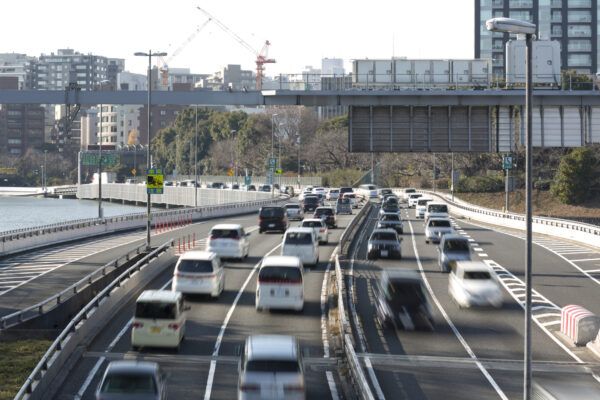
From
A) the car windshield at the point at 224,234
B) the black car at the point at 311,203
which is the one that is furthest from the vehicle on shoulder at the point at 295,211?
the car windshield at the point at 224,234

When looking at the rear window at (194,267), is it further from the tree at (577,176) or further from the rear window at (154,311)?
the tree at (577,176)

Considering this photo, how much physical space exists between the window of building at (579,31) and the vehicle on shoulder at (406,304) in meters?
102

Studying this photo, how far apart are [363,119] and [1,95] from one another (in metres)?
19.1

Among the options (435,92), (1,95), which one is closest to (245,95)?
(435,92)

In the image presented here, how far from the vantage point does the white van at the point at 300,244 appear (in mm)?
34094

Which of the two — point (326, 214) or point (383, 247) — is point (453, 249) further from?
point (326, 214)

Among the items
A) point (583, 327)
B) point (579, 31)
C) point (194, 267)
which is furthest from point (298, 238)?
point (579, 31)

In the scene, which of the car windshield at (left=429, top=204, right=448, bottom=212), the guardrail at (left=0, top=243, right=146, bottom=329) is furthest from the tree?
the guardrail at (left=0, top=243, right=146, bottom=329)

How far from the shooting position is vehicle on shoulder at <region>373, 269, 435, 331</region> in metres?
23.4

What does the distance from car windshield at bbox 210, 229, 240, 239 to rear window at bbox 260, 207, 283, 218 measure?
14.4 metres

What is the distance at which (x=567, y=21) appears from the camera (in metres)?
113

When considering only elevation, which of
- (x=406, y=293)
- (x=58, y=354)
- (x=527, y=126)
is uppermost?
(x=527, y=126)

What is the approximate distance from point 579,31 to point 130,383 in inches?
4494

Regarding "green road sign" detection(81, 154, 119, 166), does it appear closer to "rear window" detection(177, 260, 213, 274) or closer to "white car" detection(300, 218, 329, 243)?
"white car" detection(300, 218, 329, 243)
